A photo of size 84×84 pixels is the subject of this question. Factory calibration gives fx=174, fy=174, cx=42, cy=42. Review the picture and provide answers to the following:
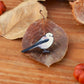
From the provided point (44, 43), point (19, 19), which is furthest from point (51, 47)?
point (19, 19)

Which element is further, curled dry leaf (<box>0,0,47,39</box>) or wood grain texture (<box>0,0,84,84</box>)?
curled dry leaf (<box>0,0,47,39</box>)

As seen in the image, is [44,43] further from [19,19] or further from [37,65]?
[19,19]

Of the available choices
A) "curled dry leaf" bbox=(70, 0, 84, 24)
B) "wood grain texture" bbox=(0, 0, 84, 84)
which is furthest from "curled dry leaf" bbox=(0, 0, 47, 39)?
"curled dry leaf" bbox=(70, 0, 84, 24)

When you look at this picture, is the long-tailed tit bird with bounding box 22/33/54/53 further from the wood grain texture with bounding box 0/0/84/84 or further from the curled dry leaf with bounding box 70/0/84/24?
the curled dry leaf with bounding box 70/0/84/24

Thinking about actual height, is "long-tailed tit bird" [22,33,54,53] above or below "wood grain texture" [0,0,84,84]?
above

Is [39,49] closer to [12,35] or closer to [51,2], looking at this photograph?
[12,35]

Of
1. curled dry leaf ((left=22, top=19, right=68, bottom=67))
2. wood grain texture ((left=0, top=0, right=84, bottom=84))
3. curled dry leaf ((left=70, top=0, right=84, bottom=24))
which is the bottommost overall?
wood grain texture ((left=0, top=0, right=84, bottom=84))
